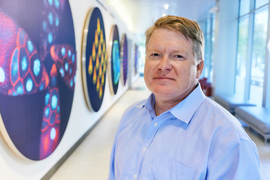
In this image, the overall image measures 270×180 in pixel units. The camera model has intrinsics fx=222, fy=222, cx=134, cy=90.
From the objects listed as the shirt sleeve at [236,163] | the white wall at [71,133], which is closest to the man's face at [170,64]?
the shirt sleeve at [236,163]

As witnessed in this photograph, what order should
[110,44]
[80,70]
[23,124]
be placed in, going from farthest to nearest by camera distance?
[110,44] < [80,70] < [23,124]

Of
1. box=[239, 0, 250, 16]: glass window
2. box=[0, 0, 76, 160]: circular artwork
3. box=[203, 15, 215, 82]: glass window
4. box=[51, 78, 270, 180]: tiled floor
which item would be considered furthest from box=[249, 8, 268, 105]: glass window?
box=[0, 0, 76, 160]: circular artwork

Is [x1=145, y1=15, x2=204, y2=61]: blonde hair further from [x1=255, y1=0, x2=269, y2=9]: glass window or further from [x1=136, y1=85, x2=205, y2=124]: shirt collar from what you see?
[x1=255, y1=0, x2=269, y2=9]: glass window

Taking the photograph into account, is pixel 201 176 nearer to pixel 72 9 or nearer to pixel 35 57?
pixel 35 57

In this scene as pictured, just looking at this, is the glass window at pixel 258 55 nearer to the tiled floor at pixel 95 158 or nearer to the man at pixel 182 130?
the tiled floor at pixel 95 158

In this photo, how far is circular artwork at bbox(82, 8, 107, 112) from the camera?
4.14 meters

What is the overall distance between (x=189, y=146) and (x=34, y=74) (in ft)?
6.10

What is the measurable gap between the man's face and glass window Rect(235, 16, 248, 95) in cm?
760

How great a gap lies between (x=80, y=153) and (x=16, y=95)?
1962 mm

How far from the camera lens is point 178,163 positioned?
3.33 feet

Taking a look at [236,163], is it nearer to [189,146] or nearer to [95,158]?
[189,146]

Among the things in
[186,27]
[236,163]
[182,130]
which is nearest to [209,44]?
[186,27]

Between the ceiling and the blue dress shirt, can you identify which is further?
the ceiling

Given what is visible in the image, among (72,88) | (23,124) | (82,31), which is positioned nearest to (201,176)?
(23,124)
